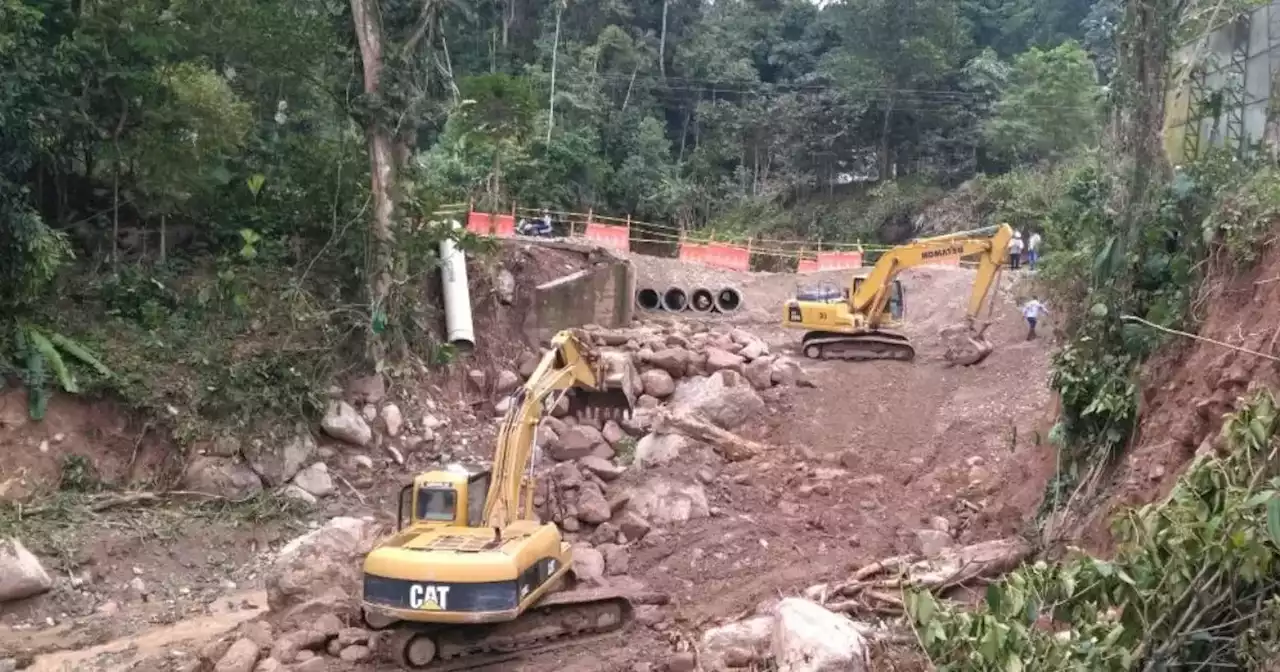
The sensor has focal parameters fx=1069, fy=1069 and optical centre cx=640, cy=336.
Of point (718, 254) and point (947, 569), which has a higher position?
point (718, 254)

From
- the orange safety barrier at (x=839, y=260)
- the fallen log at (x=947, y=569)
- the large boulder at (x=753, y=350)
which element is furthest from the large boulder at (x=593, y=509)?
the orange safety barrier at (x=839, y=260)

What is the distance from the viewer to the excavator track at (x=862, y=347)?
18062 millimetres

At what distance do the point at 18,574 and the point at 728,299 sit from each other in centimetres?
1560

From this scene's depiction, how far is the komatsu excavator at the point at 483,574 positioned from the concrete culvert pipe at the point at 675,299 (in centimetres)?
1308

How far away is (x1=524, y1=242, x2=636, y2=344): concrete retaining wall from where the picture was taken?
60.9ft

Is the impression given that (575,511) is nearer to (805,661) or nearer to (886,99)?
(805,661)

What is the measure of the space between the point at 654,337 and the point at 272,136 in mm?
7009

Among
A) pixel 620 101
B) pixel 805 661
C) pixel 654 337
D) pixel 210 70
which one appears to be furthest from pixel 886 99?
pixel 805 661

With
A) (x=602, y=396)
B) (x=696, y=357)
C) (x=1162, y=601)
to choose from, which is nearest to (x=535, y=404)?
(x=602, y=396)

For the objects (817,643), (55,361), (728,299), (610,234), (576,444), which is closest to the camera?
(817,643)

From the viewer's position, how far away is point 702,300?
22906 millimetres

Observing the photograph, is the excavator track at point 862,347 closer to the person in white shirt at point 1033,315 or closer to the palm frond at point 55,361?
the person in white shirt at point 1033,315

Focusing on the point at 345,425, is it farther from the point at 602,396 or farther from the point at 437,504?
the point at 437,504

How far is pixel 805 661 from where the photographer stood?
239 inches
